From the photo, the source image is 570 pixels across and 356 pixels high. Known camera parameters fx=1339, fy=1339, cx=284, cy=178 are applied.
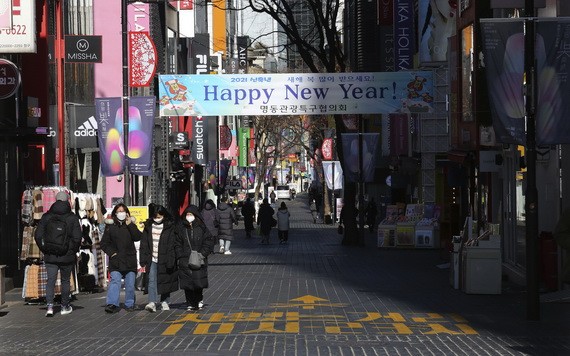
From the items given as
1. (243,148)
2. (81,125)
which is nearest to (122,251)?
(81,125)

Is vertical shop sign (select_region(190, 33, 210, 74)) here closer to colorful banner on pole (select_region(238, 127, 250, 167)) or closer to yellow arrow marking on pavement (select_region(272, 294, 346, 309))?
yellow arrow marking on pavement (select_region(272, 294, 346, 309))

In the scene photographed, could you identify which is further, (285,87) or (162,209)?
(285,87)

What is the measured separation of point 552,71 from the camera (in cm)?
1977

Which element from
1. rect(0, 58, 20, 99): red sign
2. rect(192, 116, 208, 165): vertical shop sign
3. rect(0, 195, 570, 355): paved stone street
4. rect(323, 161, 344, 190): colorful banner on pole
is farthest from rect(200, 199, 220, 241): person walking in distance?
rect(323, 161, 344, 190): colorful banner on pole

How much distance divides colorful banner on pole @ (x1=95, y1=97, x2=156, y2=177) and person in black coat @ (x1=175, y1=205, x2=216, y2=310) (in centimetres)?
985

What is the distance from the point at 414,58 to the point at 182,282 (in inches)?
1573

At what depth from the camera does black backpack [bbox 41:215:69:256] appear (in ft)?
68.5

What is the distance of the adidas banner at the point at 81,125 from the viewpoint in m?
37.0

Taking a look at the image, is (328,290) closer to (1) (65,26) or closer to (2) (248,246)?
(1) (65,26)

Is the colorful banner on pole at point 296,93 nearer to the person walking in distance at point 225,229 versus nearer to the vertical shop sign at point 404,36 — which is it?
the person walking in distance at point 225,229

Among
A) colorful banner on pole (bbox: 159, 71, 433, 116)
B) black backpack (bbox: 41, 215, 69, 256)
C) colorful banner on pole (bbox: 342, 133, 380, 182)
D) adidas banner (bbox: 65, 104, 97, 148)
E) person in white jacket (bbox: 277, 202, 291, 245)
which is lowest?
person in white jacket (bbox: 277, 202, 291, 245)

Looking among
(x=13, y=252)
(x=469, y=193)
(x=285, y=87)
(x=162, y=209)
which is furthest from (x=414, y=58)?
(x=162, y=209)

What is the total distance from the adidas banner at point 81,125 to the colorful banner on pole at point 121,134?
5242mm

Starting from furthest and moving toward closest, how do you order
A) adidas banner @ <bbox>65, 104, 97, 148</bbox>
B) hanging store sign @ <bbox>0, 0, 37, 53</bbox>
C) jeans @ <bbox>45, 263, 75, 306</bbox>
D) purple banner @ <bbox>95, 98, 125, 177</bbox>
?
adidas banner @ <bbox>65, 104, 97, 148</bbox> < purple banner @ <bbox>95, 98, 125, 177</bbox> < hanging store sign @ <bbox>0, 0, 37, 53</bbox> < jeans @ <bbox>45, 263, 75, 306</bbox>
